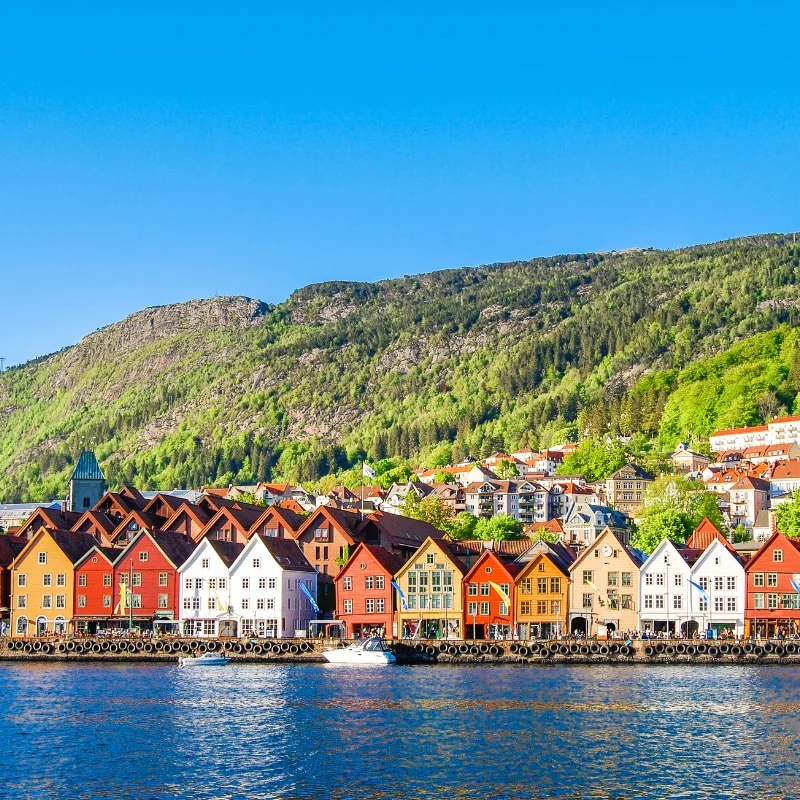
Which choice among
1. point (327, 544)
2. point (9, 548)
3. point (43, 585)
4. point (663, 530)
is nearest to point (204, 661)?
point (327, 544)

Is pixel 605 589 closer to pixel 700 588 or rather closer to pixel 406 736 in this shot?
pixel 700 588

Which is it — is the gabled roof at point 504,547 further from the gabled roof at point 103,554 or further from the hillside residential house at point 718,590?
the gabled roof at point 103,554

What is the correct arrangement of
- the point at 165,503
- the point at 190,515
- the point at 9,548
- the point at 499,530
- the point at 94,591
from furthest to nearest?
the point at 499,530
the point at 165,503
the point at 9,548
the point at 190,515
the point at 94,591

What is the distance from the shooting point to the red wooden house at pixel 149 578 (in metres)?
137

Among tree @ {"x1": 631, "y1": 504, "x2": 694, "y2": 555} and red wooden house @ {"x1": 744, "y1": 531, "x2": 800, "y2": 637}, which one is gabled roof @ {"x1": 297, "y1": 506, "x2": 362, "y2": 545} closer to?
tree @ {"x1": 631, "y1": 504, "x2": 694, "y2": 555}

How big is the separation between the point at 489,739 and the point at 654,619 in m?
65.8

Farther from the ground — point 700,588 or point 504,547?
point 504,547

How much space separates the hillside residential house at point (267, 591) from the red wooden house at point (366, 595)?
170 inches

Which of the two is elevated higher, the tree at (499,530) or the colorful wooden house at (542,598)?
the tree at (499,530)

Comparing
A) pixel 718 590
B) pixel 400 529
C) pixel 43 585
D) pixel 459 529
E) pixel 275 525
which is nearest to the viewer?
pixel 718 590

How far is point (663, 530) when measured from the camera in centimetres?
16075

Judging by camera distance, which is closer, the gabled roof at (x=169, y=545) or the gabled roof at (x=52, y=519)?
the gabled roof at (x=169, y=545)

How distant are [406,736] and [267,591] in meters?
67.5

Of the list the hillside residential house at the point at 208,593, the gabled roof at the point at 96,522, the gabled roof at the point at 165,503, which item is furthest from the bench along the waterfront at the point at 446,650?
the gabled roof at the point at 165,503
